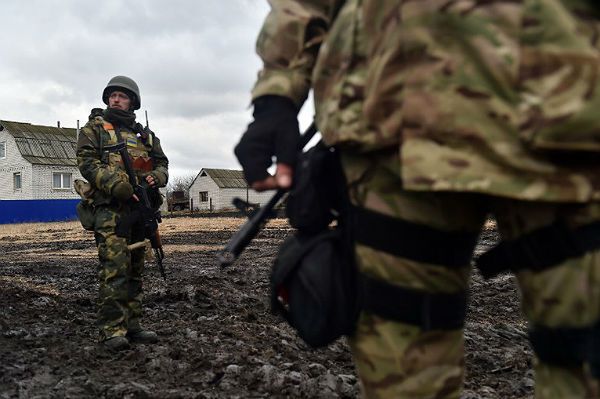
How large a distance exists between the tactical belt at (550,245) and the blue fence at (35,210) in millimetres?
34987

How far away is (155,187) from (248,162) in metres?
3.64

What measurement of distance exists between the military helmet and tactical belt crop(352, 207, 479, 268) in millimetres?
4058

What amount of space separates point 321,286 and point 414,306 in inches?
9.3

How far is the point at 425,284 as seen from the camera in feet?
4.34

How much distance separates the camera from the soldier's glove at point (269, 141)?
1549mm

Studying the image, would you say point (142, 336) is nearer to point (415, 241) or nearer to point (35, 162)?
point (415, 241)

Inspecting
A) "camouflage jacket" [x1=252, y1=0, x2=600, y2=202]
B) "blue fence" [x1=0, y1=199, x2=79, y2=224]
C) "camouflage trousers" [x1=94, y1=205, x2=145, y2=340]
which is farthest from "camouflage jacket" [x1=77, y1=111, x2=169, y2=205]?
"blue fence" [x1=0, y1=199, x2=79, y2=224]

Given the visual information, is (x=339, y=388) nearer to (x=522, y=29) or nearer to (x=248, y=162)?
(x=248, y=162)

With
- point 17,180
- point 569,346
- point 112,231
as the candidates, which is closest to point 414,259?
point 569,346

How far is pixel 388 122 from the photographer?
127 cm

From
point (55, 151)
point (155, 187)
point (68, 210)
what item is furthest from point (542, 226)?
point (55, 151)

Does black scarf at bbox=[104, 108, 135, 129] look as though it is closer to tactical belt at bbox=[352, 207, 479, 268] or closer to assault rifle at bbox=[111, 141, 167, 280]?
assault rifle at bbox=[111, 141, 167, 280]

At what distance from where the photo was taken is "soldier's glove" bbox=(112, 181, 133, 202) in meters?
4.43

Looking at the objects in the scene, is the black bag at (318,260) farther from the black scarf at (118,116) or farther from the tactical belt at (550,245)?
the black scarf at (118,116)
